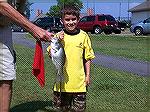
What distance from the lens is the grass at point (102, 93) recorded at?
6539 mm

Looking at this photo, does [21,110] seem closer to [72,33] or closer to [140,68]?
[72,33]

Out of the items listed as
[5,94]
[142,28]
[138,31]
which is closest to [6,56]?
[5,94]

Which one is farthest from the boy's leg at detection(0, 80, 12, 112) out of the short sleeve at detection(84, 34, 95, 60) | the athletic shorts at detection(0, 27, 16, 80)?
the short sleeve at detection(84, 34, 95, 60)

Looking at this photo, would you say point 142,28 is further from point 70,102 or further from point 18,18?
point 18,18

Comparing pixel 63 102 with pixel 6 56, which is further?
pixel 63 102

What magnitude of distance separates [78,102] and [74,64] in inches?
16.0

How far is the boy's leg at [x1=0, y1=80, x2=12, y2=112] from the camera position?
3.87m

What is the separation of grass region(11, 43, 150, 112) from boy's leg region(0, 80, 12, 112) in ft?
7.40

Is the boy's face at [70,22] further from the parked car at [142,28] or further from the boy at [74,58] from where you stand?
the parked car at [142,28]

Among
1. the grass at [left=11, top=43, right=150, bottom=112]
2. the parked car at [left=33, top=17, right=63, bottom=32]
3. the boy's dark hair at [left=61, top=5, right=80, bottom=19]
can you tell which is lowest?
the grass at [left=11, top=43, right=150, bottom=112]

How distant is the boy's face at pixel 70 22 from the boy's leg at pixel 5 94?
37.7 inches

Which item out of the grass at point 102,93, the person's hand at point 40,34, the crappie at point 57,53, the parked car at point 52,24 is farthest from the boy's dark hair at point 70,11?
the parked car at point 52,24

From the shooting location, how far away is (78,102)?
4.62 metres

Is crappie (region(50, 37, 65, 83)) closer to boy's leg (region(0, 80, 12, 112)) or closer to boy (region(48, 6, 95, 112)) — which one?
boy (region(48, 6, 95, 112))
